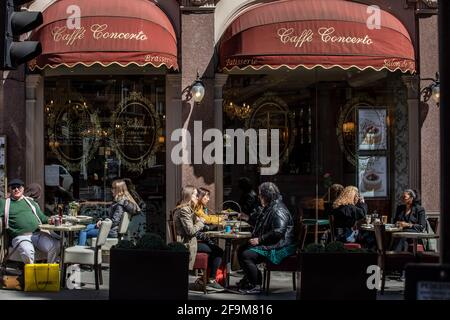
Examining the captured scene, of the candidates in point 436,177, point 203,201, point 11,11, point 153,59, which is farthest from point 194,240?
point 436,177

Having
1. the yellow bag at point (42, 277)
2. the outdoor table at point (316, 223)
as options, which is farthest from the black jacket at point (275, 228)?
the yellow bag at point (42, 277)

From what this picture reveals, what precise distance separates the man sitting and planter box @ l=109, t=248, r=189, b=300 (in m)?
2.91

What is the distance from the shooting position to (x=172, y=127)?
13.8 m

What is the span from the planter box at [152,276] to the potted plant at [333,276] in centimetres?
139

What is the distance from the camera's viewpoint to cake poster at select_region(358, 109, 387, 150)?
46.7ft

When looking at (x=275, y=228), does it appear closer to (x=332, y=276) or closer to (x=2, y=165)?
(x=332, y=276)

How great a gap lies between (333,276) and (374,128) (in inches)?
243

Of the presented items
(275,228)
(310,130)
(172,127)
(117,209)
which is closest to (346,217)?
(310,130)

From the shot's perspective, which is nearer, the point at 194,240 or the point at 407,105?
the point at 194,240

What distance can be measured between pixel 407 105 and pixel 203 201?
14.4 ft

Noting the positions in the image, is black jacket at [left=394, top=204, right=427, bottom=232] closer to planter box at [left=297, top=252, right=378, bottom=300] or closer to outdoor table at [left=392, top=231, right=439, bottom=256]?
outdoor table at [left=392, top=231, right=439, bottom=256]

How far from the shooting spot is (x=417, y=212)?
479 inches
